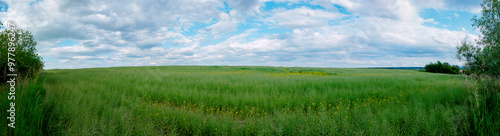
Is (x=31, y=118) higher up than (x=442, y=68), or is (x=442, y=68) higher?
(x=442, y=68)

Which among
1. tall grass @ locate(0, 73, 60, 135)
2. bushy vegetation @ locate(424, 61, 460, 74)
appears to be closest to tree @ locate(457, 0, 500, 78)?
tall grass @ locate(0, 73, 60, 135)

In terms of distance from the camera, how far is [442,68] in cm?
5194

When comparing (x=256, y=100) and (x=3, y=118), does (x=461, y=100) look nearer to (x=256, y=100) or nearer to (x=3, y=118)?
(x=256, y=100)

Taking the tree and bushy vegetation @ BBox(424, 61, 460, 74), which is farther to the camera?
bushy vegetation @ BBox(424, 61, 460, 74)

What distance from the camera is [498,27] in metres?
8.38

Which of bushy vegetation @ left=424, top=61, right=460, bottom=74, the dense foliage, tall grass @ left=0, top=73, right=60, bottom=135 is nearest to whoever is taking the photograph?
tall grass @ left=0, top=73, right=60, bottom=135

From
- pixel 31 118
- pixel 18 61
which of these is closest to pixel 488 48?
pixel 31 118

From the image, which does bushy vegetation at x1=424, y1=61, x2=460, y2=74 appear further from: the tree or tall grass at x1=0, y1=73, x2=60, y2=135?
tall grass at x1=0, y1=73, x2=60, y2=135

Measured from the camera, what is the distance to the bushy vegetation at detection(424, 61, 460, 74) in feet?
162

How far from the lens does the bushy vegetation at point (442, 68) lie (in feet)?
162

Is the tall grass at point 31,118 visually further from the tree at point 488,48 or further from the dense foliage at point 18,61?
the tree at point 488,48

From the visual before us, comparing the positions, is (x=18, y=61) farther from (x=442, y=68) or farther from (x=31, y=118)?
(x=442, y=68)

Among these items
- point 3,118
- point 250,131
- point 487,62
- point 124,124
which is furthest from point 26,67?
point 487,62

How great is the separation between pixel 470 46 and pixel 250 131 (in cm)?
1168
